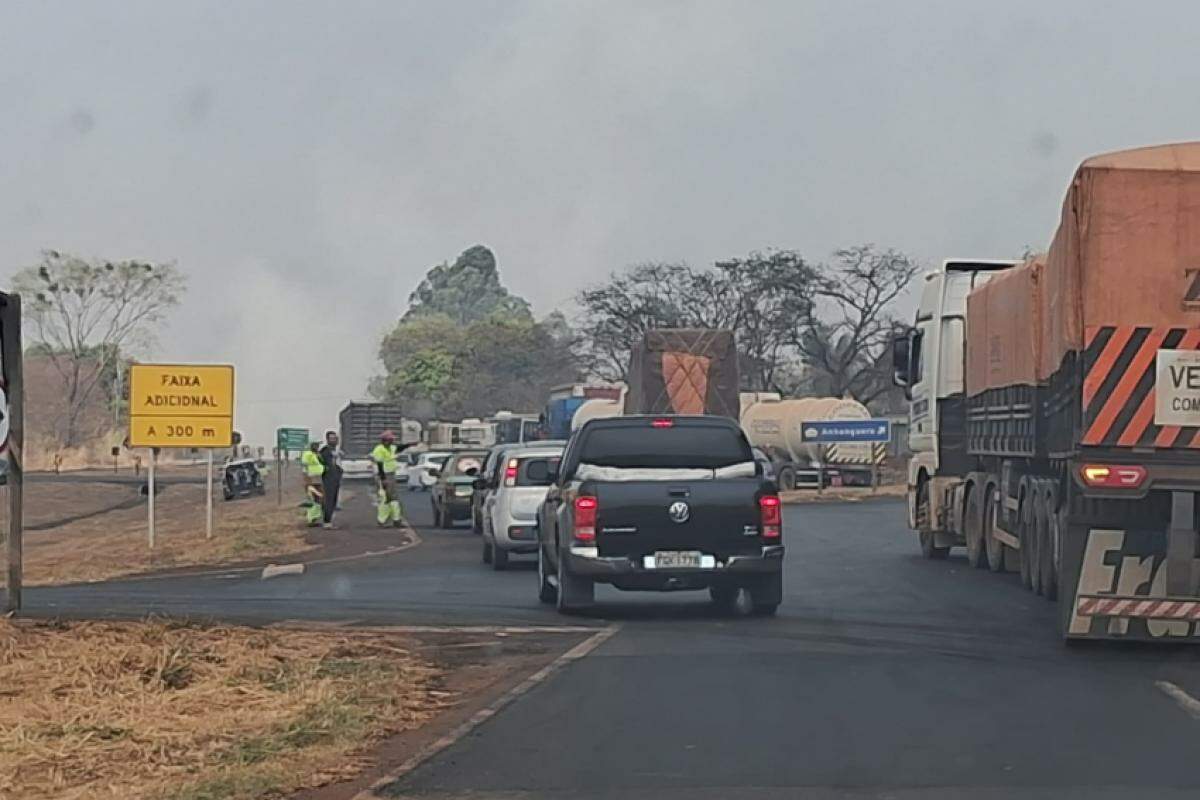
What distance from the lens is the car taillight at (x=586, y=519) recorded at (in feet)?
59.1

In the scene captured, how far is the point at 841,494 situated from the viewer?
56.2 m

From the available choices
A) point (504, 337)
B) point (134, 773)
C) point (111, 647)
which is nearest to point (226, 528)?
point (111, 647)

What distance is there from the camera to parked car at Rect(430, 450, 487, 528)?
125 feet

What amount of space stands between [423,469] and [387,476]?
29.1 m

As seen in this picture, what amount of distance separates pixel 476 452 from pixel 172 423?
7909 millimetres

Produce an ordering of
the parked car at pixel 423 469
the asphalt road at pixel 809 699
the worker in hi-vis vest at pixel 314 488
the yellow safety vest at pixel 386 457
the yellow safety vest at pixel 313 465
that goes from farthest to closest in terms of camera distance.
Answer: the parked car at pixel 423 469, the worker in hi-vis vest at pixel 314 488, the yellow safety vest at pixel 313 465, the yellow safety vest at pixel 386 457, the asphalt road at pixel 809 699

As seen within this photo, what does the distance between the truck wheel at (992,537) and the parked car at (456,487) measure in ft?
47.6

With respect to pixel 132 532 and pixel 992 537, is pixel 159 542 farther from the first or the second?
pixel 992 537

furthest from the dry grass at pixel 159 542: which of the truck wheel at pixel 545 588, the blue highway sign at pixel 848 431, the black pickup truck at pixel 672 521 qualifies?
the blue highway sign at pixel 848 431

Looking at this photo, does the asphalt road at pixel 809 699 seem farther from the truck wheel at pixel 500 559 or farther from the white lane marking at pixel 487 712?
the truck wheel at pixel 500 559

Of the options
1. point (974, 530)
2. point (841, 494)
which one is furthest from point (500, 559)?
point (841, 494)

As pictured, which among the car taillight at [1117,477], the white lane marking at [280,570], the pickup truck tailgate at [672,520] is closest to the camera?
the car taillight at [1117,477]

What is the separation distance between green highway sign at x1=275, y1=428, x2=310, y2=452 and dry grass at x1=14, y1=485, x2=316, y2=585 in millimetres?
3438

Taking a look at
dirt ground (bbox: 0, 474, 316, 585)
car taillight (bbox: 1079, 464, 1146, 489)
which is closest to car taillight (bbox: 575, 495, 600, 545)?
car taillight (bbox: 1079, 464, 1146, 489)
